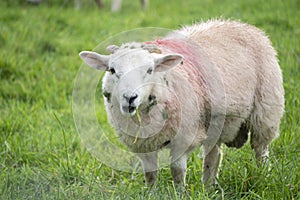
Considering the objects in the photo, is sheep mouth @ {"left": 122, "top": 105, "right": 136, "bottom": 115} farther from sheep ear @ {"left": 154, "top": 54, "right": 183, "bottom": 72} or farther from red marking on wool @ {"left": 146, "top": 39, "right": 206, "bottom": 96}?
red marking on wool @ {"left": 146, "top": 39, "right": 206, "bottom": 96}

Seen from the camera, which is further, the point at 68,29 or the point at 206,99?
the point at 68,29

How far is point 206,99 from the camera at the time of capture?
361cm

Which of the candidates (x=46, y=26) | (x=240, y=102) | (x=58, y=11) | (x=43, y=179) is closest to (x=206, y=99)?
(x=240, y=102)

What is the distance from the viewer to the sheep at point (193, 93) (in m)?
3.15

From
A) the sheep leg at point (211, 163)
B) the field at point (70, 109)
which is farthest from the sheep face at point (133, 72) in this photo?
the sheep leg at point (211, 163)

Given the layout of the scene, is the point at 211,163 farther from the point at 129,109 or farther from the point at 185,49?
the point at 129,109

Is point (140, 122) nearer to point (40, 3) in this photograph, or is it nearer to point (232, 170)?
point (232, 170)

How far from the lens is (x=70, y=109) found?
5.64 m

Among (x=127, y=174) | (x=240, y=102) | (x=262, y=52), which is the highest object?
(x=262, y=52)

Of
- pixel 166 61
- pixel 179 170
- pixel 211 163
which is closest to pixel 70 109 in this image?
pixel 211 163

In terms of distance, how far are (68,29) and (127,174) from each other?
4.10 m

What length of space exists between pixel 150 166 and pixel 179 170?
22 centimetres

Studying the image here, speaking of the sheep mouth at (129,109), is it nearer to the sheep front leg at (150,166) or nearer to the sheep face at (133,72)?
the sheep face at (133,72)

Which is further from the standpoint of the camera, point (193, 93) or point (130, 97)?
point (193, 93)
